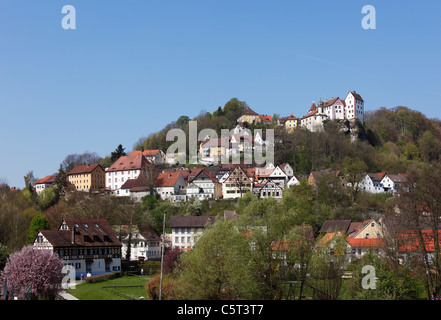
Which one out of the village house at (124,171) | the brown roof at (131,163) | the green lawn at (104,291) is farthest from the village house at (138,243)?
the brown roof at (131,163)

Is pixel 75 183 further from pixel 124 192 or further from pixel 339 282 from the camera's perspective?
pixel 339 282

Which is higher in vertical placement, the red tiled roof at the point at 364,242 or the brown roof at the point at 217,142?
the brown roof at the point at 217,142

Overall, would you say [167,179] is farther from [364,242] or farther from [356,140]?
[356,140]

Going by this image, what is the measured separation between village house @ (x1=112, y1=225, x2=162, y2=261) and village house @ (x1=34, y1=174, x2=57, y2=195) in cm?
4603

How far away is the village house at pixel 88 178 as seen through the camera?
118438mm

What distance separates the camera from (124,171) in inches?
4631

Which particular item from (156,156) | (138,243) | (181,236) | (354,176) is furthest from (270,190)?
(156,156)

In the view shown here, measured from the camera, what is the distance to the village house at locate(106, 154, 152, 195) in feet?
381

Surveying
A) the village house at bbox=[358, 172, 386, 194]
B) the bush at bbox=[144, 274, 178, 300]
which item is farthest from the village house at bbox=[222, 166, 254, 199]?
the bush at bbox=[144, 274, 178, 300]

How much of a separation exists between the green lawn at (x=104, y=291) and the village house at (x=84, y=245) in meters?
6.02

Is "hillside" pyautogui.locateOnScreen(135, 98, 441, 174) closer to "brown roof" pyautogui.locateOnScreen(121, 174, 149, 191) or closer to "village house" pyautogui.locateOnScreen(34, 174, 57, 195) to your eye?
"brown roof" pyautogui.locateOnScreen(121, 174, 149, 191)

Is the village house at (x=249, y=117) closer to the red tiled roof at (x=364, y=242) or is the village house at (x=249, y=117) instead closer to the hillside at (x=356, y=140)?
the hillside at (x=356, y=140)

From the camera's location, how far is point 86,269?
59500mm

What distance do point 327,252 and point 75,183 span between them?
301 ft
